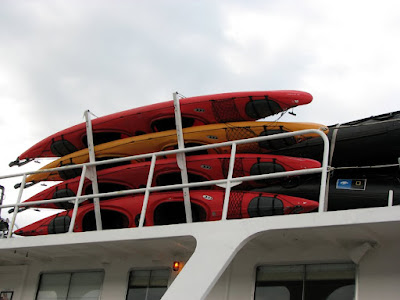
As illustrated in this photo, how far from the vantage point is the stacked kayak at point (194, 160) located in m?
7.69

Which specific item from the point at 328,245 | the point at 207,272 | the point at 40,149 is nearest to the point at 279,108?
the point at 328,245

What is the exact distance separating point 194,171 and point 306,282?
109 inches

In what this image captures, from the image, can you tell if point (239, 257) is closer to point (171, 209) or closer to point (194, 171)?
point (194, 171)

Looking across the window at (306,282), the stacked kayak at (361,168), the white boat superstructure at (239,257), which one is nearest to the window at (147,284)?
the white boat superstructure at (239,257)

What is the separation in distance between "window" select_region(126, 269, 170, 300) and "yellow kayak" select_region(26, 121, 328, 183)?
2274 millimetres

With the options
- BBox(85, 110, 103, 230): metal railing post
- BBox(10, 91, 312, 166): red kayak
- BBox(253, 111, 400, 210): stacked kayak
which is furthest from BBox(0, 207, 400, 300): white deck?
BBox(10, 91, 312, 166): red kayak

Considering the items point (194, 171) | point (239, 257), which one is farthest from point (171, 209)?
point (239, 257)

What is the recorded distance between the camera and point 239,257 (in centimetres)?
659

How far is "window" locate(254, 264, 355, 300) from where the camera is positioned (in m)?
5.87

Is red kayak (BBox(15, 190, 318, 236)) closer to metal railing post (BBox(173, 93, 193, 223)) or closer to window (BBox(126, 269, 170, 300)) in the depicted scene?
metal railing post (BBox(173, 93, 193, 223))

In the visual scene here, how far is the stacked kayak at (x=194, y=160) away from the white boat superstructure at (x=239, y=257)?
0.74 meters

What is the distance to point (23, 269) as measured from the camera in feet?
27.8

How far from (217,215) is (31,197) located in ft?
13.6

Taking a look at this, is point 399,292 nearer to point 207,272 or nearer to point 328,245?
point 328,245
